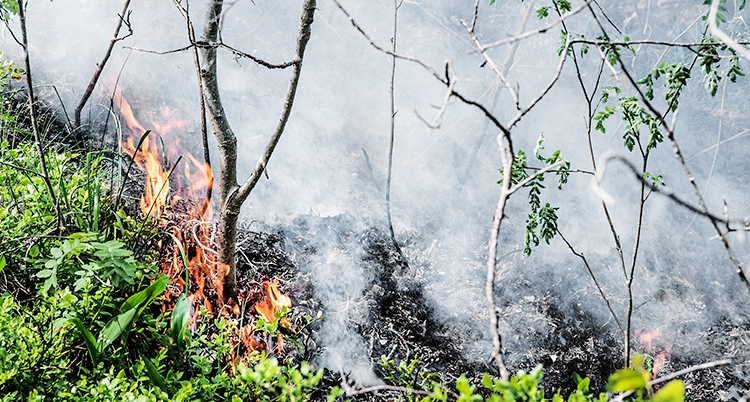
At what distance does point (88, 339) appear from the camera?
1.55 meters

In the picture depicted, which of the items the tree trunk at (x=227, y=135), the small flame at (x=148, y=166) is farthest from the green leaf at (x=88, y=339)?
the small flame at (x=148, y=166)

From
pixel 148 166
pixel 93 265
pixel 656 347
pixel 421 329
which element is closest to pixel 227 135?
pixel 93 265

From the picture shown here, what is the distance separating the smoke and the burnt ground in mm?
42

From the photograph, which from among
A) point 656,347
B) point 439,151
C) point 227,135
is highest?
point 439,151

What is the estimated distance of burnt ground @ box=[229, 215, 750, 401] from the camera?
8.09 feet

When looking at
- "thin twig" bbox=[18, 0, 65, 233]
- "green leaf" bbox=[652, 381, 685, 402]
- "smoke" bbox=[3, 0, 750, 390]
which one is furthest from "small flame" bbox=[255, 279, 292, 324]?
"green leaf" bbox=[652, 381, 685, 402]

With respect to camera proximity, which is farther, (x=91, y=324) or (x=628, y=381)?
(x=91, y=324)

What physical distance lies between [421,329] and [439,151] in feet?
6.38

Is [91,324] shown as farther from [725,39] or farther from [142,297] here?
[725,39]

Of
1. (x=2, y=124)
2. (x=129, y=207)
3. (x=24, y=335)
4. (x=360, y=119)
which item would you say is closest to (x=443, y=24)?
(x=360, y=119)

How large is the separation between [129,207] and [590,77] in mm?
5009

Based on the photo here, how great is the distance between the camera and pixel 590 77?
4.77 m

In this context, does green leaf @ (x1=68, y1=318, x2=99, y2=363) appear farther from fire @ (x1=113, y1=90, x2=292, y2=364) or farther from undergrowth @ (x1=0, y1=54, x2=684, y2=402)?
fire @ (x1=113, y1=90, x2=292, y2=364)

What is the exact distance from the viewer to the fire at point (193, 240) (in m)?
2.30
